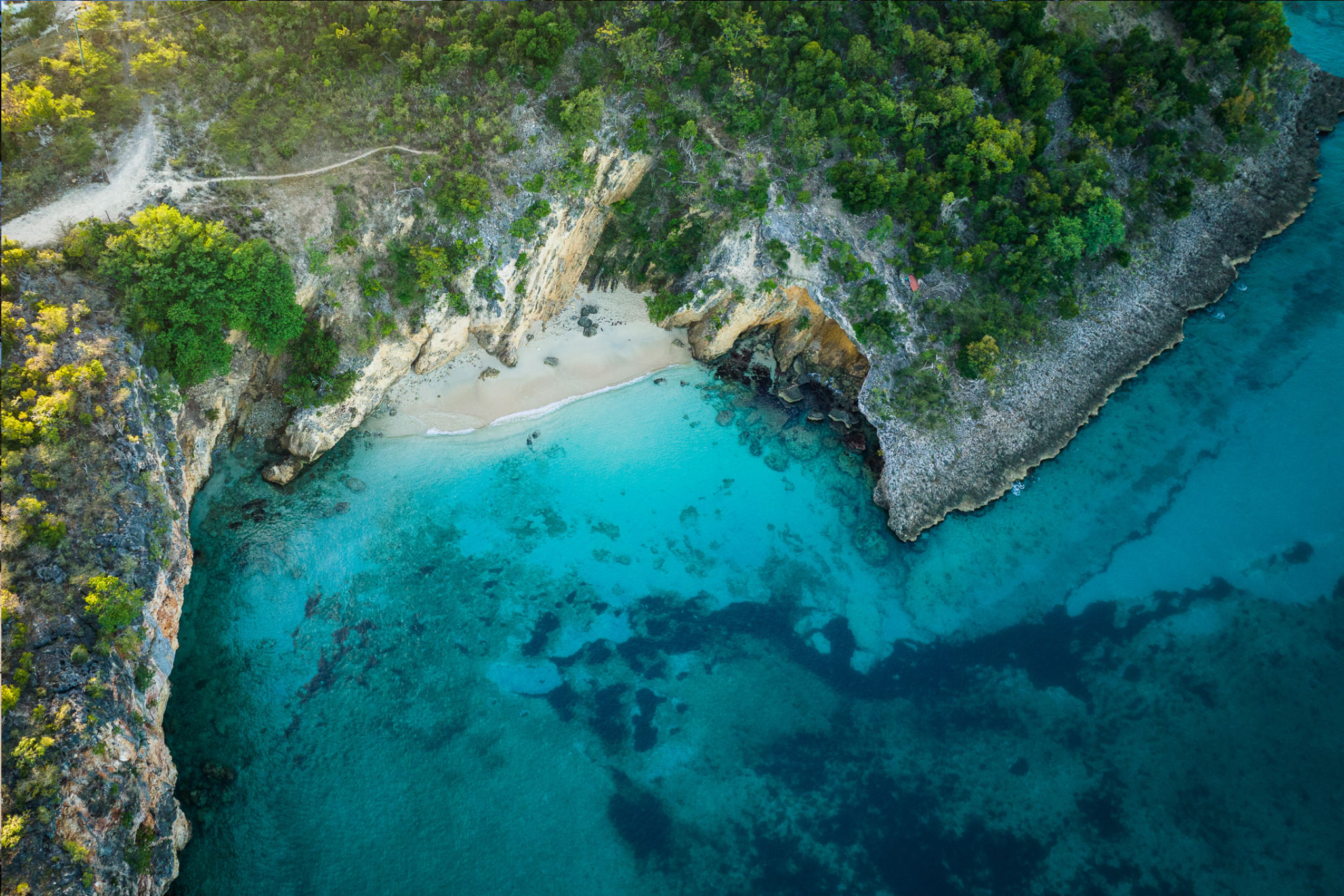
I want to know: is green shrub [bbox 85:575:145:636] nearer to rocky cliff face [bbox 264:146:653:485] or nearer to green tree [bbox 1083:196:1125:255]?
rocky cliff face [bbox 264:146:653:485]

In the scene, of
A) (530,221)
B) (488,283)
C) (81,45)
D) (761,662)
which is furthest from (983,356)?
(81,45)

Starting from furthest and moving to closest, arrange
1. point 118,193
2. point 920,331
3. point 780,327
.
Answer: point 780,327
point 920,331
point 118,193

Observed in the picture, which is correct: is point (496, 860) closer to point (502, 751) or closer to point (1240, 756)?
point (502, 751)

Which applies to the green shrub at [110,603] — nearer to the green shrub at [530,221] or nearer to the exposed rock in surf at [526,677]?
the exposed rock in surf at [526,677]

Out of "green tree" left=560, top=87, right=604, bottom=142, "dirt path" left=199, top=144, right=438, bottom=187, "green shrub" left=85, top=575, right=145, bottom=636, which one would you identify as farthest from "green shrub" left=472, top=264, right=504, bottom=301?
"green shrub" left=85, top=575, right=145, bottom=636

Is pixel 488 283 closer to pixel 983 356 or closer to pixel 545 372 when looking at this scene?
pixel 545 372

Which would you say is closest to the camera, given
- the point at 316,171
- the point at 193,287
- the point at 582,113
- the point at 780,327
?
the point at 193,287

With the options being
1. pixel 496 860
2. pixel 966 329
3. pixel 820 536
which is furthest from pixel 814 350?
pixel 496 860
